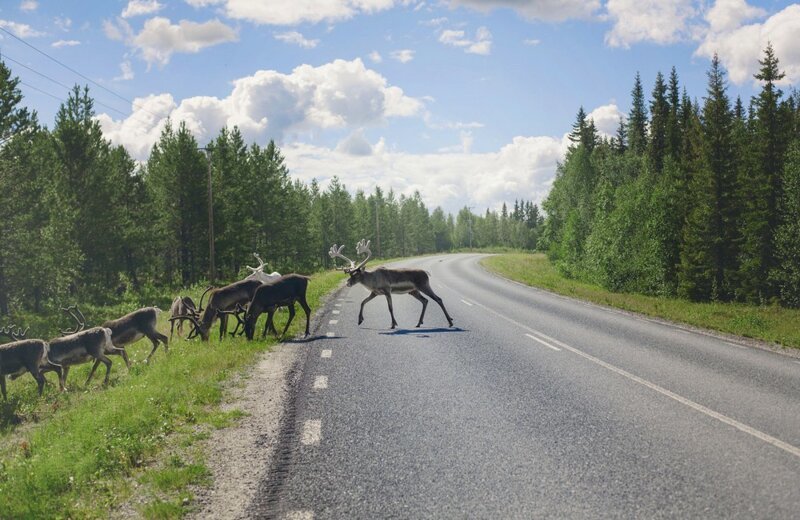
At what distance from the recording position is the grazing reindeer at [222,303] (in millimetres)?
13242

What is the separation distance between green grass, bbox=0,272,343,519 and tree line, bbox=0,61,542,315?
20.1 metres

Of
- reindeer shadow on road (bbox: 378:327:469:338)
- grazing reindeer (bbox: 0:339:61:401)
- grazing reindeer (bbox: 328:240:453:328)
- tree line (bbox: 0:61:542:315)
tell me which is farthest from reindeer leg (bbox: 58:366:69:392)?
tree line (bbox: 0:61:542:315)

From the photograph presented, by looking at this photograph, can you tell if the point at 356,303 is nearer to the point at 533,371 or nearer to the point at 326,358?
the point at 326,358

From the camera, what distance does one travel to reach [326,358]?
10.3m

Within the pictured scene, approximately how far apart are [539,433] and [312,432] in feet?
7.97

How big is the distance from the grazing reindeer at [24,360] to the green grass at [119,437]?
55 cm

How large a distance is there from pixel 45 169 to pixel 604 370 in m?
34.7

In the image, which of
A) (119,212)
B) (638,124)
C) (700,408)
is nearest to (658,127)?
(638,124)

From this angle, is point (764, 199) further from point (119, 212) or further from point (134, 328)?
point (119, 212)

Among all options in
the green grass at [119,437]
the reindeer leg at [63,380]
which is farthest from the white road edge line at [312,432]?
the reindeer leg at [63,380]

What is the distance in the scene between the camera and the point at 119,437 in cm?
621

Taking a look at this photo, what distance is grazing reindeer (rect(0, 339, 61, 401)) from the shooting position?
11.8 m

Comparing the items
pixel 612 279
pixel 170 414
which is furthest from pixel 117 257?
pixel 170 414

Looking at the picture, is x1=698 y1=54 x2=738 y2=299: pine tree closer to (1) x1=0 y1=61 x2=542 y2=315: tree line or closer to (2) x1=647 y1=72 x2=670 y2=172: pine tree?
(2) x1=647 y1=72 x2=670 y2=172: pine tree
